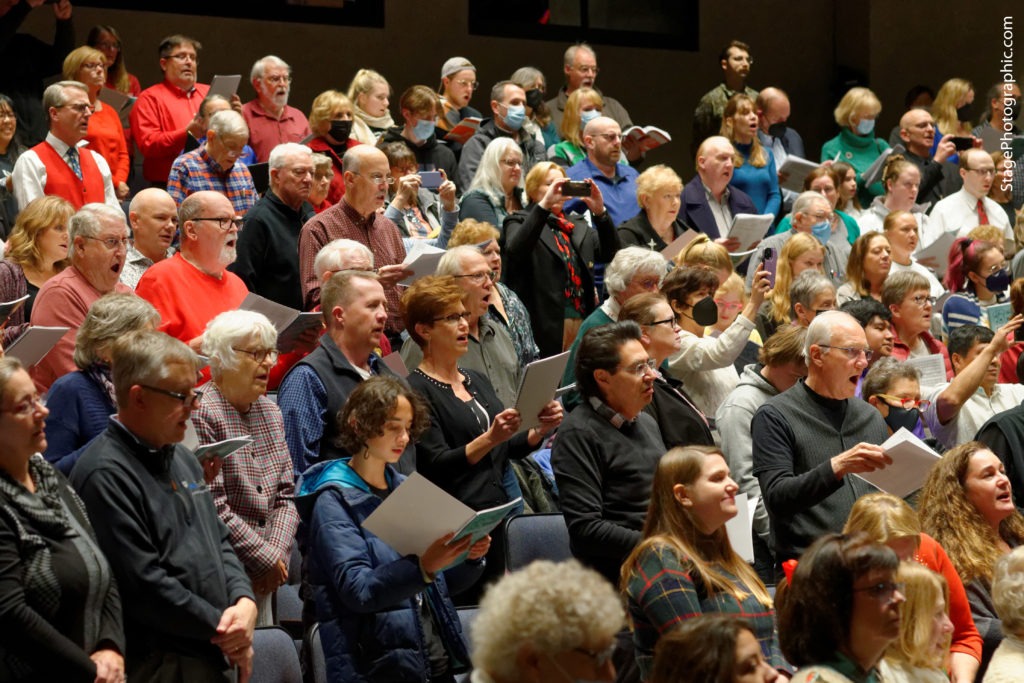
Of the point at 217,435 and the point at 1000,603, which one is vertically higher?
the point at 217,435

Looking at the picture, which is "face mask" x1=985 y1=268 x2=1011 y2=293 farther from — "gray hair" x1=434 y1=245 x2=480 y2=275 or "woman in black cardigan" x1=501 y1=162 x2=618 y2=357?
"gray hair" x1=434 y1=245 x2=480 y2=275

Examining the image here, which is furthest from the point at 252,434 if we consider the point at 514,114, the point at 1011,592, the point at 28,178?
the point at 514,114

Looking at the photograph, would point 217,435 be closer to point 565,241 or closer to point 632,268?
point 632,268

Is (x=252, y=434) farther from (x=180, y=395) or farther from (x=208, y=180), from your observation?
(x=208, y=180)

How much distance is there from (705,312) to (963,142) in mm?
4644

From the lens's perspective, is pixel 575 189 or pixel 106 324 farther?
pixel 575 189

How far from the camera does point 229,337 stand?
12.3 ft

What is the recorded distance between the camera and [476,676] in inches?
87.5

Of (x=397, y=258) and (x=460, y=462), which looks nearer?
(x=460, y=462)

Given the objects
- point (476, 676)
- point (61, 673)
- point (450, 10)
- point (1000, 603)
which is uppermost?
point (450, 10)

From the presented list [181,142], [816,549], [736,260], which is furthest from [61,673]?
[181,142]

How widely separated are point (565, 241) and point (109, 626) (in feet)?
11.8

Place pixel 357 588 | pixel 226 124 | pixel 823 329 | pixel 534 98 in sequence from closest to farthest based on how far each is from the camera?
pixel 357 588 < pixel 823 329 < pixel 226 124 < pixel 534 98

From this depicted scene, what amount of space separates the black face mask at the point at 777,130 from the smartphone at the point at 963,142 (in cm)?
114
